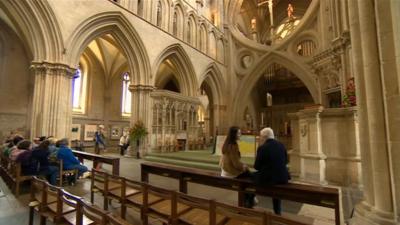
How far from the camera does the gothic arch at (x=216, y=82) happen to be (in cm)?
1602

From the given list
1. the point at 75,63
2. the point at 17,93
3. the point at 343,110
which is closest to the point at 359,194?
the point at 343,110

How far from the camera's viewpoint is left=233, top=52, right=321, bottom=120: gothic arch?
1396cm

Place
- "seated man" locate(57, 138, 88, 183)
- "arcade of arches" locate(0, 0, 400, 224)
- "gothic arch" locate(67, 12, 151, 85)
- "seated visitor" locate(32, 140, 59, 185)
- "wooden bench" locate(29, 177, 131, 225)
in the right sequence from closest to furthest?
"wooden bench" locate(29, 177, 131, 225), "arcade of arches" locate(0, 0, 400, 224), "seated visitor" locate(32, 140, 59, 185), "seated man" locate(57, 138, 88, 183), "gothic arch" locate(67, 12, 151, 85)

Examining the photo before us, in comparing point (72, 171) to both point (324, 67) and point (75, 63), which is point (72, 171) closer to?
point (75, 63)

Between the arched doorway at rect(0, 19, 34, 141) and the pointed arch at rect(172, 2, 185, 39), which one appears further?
the pointed arch at rect(172, 2, 185, 39)

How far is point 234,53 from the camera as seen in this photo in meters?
17.7

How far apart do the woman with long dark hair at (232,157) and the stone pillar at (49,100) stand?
722cm

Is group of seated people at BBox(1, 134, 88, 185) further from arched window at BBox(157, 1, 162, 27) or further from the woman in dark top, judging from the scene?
arched window at BBox(157, 1, 162, 27)

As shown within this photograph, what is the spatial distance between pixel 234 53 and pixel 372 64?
1600 centimetres

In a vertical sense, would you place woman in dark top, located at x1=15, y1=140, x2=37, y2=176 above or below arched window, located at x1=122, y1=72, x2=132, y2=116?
below

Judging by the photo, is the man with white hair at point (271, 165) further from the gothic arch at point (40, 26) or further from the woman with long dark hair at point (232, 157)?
the gothic arch at point (40, 26)

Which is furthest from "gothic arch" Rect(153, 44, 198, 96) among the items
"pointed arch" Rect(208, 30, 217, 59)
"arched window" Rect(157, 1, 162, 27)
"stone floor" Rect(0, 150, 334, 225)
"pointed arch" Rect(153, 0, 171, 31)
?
"stone floor" Rect(0, 150, 334, 225)

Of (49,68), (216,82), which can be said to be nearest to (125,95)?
(216,82)

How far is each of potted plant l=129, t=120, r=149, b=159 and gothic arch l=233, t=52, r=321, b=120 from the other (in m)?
8.76
